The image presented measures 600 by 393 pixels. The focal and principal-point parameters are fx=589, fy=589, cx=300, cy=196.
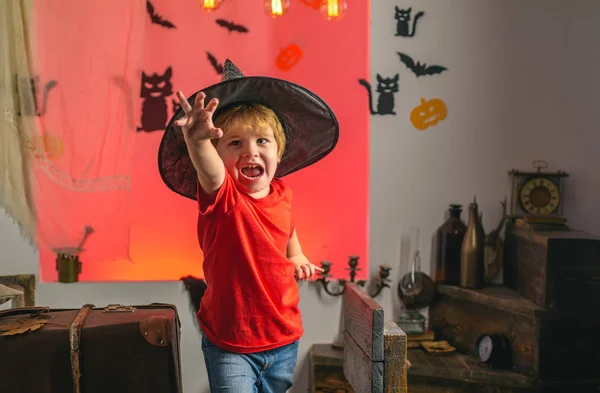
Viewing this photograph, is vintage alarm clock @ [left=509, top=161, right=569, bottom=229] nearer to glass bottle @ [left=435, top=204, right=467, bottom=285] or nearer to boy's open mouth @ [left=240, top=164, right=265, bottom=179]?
glass bottle @ [left=435, top=204, right=467, bottom=285]


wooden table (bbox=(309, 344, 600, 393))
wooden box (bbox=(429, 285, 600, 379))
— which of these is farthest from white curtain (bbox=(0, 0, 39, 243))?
wooden box (bbox=(429, 285, 600, 379))

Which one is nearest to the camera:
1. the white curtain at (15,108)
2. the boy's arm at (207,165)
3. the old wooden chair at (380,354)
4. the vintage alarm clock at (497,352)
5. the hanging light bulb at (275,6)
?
the old wooden chair at (380,354)

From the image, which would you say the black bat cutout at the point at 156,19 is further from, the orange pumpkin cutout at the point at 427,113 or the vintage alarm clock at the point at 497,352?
the vintage alarm clock at the point at 497,352

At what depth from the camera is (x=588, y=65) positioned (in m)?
3.18

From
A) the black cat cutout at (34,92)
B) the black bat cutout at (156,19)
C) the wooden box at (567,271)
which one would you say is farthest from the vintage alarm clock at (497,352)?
the black cat cutout at (34,92)

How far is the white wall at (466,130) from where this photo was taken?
3.14 metres

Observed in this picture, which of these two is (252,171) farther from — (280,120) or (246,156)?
(280,120)

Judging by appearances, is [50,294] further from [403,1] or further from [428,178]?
[403,1]

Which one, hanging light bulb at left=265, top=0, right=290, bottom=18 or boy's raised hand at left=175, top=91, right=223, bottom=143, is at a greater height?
hanging light bulb at left=265, top=0, right=290, bottom=18

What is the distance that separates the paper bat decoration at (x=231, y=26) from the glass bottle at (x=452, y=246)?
4.77ft

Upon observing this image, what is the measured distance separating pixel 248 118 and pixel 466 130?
1815mm

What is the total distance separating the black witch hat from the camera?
5.60 feet

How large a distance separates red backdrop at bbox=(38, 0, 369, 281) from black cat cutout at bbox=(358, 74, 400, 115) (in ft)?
0.14

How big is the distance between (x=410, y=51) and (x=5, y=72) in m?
2.09
